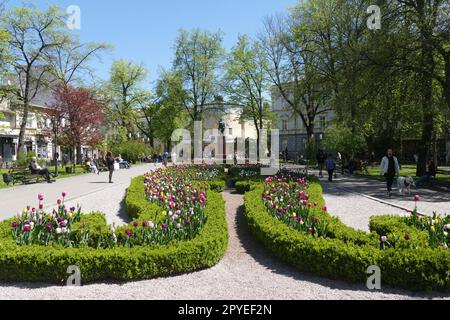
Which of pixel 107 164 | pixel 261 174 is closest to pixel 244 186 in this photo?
pixel 261 174

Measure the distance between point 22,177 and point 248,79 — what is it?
93.3 feet

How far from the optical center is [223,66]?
47.0 metres

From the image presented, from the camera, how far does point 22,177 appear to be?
795 inches

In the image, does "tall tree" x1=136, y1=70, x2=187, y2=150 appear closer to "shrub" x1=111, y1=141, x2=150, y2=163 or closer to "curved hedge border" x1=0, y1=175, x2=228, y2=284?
"shrub" x1=111, y1=141, x2=150, y2=163

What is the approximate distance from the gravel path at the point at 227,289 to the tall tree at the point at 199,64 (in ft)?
143

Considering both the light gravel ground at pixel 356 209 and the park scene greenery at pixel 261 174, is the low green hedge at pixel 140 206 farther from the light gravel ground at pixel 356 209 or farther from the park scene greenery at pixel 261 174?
the light gravel ground at pixel 356 209

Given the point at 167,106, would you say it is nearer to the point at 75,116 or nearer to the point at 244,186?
the point at 75,116

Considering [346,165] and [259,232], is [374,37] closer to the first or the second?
[346,165]

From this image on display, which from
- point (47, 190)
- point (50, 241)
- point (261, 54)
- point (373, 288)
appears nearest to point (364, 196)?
point (373, 288)

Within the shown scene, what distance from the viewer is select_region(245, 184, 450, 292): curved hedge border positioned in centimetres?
519

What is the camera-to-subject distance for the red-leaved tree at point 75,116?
97.0 ft

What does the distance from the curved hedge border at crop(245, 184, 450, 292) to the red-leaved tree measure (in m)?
26.1

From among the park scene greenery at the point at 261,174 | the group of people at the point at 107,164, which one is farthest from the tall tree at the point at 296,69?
the group of people at the point at 107,164

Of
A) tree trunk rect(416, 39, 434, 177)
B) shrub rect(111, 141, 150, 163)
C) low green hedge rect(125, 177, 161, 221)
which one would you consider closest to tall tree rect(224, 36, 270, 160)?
shrub rect(111, 141, 150, 163)
